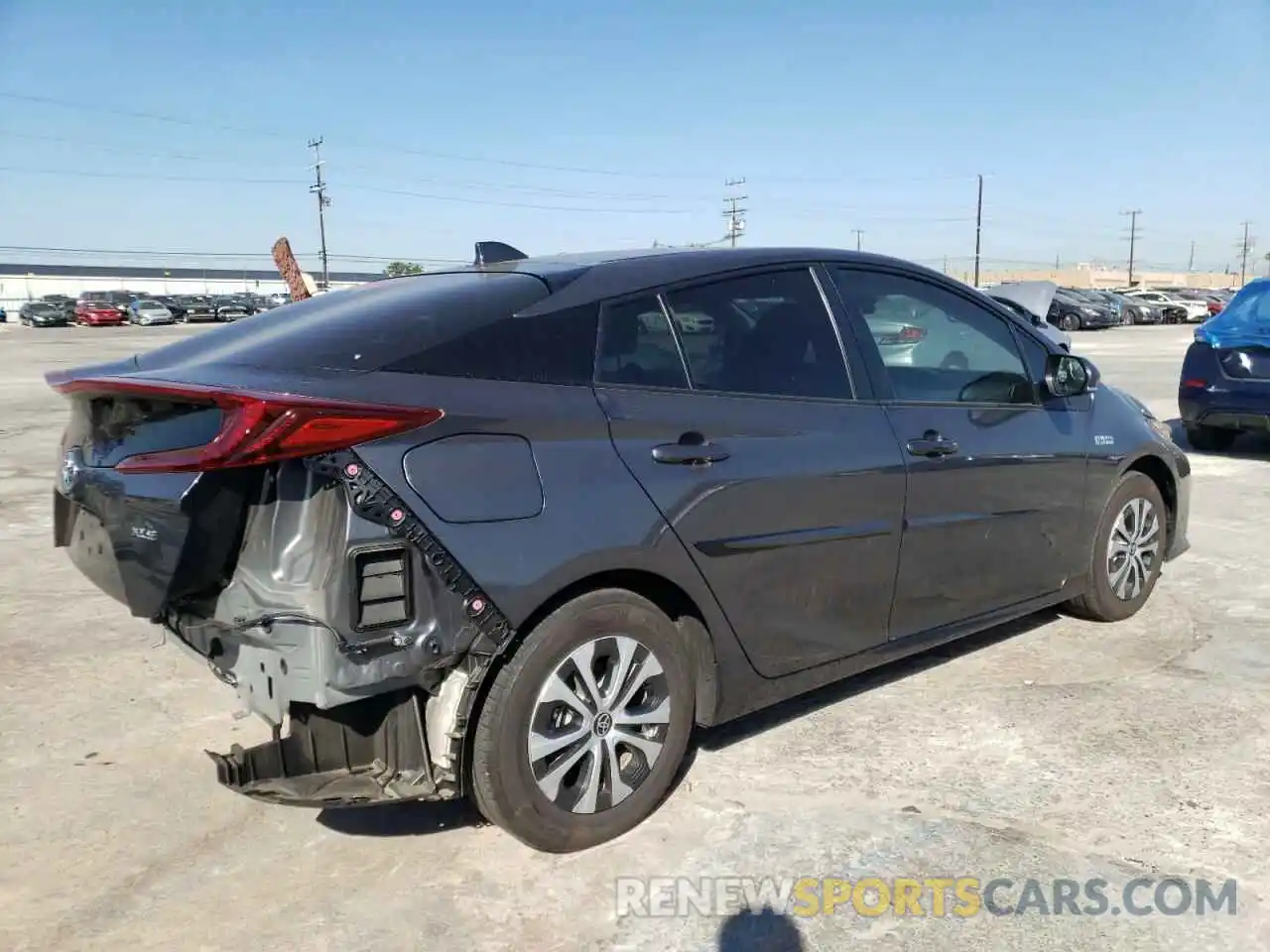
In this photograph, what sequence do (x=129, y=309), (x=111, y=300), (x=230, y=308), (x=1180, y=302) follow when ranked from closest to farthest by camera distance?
(x=1180, y=302)
(x=129, y=309)
(x=230, y=308)
(x=111, y=300)

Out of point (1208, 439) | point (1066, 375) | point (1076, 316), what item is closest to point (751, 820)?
point (1066, 375)

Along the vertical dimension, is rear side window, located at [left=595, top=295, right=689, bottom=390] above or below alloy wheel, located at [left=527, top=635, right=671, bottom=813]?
above

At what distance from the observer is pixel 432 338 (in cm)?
271

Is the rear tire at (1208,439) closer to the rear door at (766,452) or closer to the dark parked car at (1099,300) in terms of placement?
the rear door at (766,452)

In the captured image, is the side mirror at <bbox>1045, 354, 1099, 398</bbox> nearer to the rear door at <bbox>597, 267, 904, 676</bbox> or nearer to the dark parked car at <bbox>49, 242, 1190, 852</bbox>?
the dark parked car at <bbox>49, 242, 1190, 852</bbox>

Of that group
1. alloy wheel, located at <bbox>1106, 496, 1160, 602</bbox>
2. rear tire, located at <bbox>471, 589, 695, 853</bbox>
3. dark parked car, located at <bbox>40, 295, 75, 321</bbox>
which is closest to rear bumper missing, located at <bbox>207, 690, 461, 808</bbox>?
rear tire, located at <bbox>471, 589, 695, 853</bbox>

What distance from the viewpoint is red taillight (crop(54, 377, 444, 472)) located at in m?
2.41

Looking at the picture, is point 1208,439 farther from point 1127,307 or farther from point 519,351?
point 1127,307

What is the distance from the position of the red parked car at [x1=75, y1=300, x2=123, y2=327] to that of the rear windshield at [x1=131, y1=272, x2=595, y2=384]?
56.8m

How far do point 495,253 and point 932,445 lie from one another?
1.80 metres

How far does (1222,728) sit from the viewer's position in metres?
3.66

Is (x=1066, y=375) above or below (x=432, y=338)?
below

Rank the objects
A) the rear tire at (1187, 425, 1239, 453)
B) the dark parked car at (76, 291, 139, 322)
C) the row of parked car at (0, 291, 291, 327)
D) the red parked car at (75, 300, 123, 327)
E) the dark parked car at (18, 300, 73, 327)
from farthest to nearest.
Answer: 1. the dark parked car at (76, 291, 139, 322)
2. the dark parked car at (18, 300, 73, 327)
3. the row of parked car at (0, 291, 291, 327)
4. the red parked car at (75, 300, 123, 327)
5. the rear tire at (1187, 425, 1239, 453)

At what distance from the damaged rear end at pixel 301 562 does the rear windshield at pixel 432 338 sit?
2 cm
